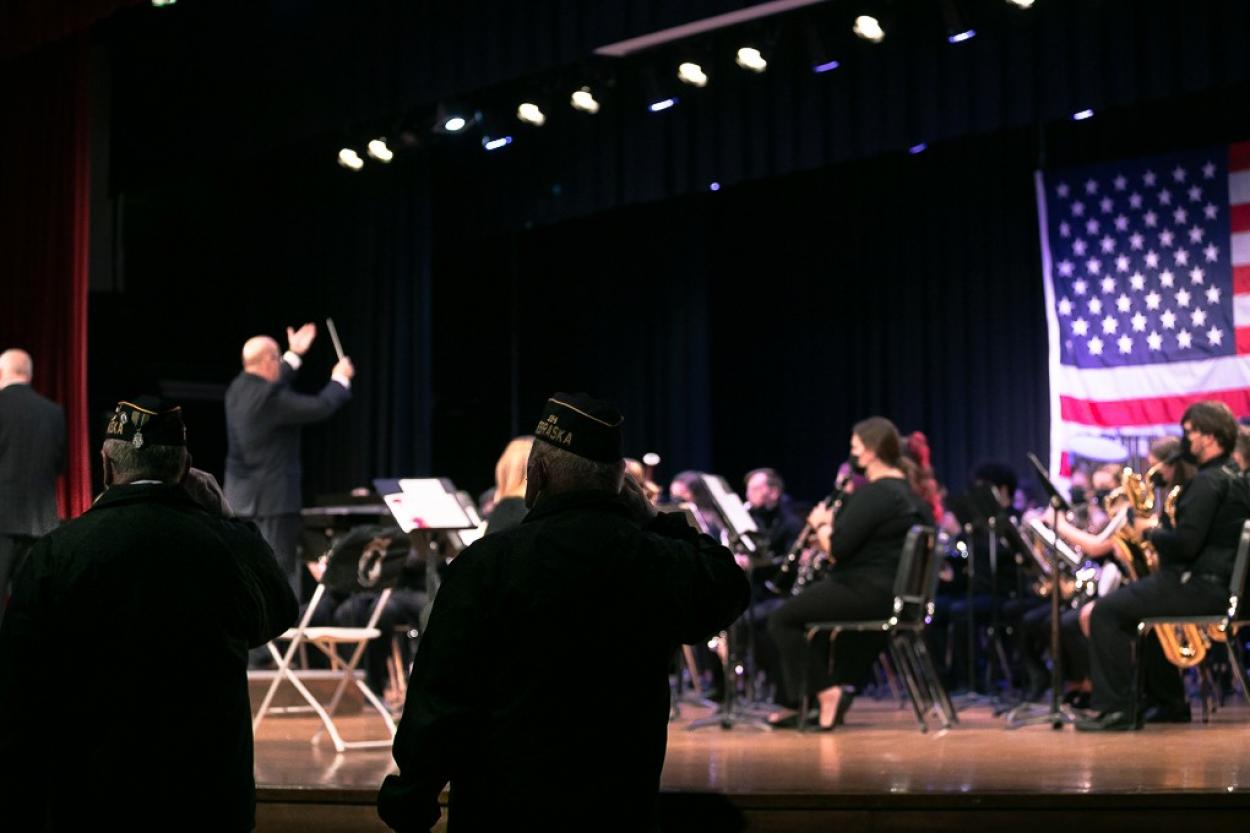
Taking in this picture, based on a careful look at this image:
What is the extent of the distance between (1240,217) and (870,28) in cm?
312

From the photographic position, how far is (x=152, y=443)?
11.4 ft

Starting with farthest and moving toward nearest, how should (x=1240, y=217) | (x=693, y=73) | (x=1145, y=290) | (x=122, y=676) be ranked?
(x=1145, y=290), (x=1240, y=217), (x=693, y=73), (x=122, y=676)

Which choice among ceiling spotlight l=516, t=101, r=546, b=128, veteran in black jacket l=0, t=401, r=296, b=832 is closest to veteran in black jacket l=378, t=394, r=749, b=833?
veteran in black jacket l=0, t=401, r=296, b=832

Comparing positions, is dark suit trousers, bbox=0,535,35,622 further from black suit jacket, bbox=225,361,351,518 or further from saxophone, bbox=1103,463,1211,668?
saxophone, bbox=1103,463,1211,668

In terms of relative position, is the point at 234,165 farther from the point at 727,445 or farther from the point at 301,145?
the point at 727,445

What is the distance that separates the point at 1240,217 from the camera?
10.7m

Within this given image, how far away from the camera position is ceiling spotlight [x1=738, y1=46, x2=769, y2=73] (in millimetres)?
9883

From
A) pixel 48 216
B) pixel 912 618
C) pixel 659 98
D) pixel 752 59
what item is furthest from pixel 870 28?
pixel 48 216

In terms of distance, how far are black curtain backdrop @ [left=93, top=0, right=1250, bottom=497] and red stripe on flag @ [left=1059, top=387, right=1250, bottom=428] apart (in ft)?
3.59

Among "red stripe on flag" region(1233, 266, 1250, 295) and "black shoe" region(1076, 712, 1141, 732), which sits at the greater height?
"red stripe on flag" region(1233, 266, 1250, 295)

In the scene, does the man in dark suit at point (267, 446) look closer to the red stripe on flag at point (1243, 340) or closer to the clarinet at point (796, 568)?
the clarinet at point (796, 568)

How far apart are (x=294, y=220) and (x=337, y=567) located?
6.69 meters

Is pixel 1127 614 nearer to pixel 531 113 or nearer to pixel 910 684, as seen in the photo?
pixel 910 684

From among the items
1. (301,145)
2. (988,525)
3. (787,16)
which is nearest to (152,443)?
(988,525)
